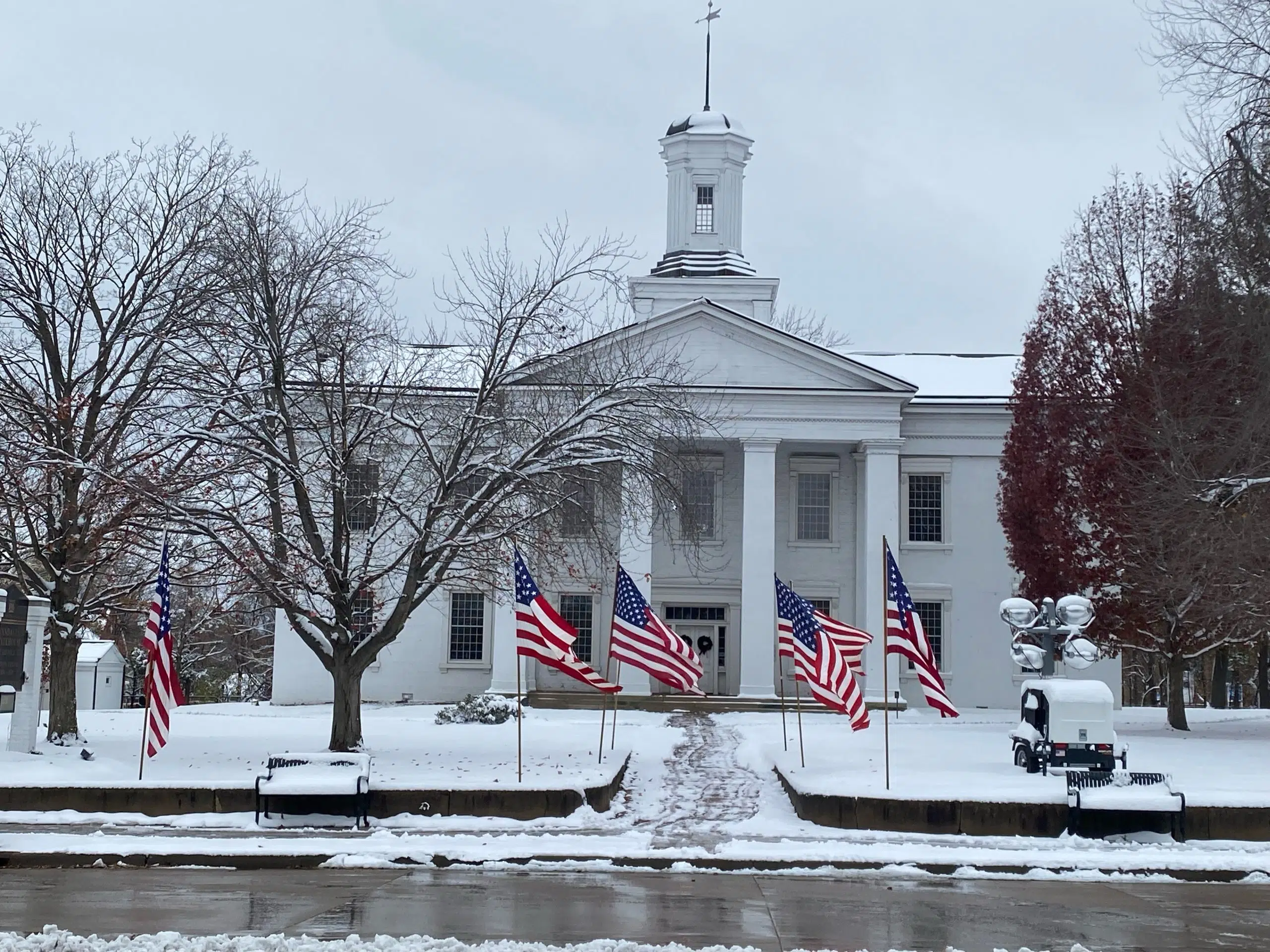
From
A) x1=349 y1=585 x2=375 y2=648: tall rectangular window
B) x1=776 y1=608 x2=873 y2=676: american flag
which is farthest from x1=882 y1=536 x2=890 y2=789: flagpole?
x1=349 y1=585 x2=375 y2=648: tall rectangular window

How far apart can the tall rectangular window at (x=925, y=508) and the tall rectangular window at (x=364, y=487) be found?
21770 mm

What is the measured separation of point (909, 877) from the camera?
514 inches

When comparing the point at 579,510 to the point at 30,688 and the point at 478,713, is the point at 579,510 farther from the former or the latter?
the point at 478,713

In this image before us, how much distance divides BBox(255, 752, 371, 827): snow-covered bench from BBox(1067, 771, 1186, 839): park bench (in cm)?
796

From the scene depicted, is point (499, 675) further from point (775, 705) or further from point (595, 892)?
point (595, 892)

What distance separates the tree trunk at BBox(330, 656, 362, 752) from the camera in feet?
65.1

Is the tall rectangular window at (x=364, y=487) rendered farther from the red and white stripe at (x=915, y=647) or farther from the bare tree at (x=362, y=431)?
the red and white stripe at (x=915, y=647)

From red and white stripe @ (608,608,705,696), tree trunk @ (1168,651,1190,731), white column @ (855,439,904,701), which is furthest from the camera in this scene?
white column @ (855,439,904,701)

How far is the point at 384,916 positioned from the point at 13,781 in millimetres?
8591

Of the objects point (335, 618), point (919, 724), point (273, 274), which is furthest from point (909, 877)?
point (919, 724)

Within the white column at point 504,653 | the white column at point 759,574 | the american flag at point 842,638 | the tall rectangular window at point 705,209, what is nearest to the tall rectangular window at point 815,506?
the white column at point 759,574

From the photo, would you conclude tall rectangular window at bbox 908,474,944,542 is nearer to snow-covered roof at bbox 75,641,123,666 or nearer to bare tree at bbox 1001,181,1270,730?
bare tree at bbox 1001,181,1270,730

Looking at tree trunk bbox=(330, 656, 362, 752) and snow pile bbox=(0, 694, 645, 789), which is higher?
tree trunk bbox=(330, 656, 362, 752)

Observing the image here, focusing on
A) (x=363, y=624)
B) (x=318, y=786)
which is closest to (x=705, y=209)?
(x=363, y=624)
